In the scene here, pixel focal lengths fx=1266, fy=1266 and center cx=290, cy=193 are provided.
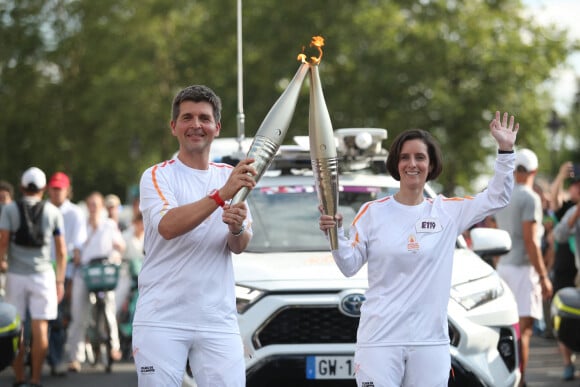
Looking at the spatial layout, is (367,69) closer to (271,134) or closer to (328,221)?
(328,221)

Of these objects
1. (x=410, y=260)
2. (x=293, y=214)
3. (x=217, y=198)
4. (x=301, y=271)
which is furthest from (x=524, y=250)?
(x=217, y=198)

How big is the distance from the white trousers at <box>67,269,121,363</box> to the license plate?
6.04 m

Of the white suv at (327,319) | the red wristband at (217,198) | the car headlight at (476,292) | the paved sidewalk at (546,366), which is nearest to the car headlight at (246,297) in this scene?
the white suv at (327,319)

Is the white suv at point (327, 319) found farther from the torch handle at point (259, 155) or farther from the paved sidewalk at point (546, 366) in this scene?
the paved sidewalk at point (546, 366)

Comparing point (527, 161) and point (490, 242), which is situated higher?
point (527, 161)

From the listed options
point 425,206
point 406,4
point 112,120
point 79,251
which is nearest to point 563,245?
point 79,251

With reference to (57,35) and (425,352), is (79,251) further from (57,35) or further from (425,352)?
(57,35)

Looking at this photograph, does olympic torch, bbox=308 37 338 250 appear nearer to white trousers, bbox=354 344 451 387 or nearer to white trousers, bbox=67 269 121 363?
white trousers, bbox=354 344 451 387

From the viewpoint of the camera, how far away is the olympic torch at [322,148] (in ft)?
17.6

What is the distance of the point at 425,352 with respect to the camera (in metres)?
5.54

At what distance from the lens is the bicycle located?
42.6 ft

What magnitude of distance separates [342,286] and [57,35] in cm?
4317

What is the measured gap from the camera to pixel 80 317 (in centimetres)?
1304

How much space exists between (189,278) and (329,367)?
83.7 inches
